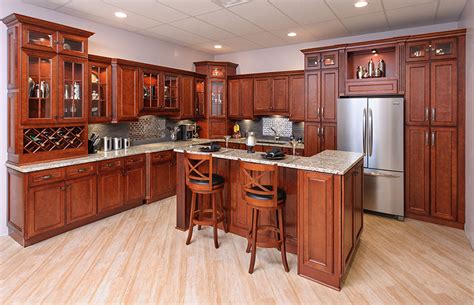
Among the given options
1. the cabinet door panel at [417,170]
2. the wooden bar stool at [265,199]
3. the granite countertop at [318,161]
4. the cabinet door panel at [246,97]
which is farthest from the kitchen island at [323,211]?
the cabinet door panel at [246,97]

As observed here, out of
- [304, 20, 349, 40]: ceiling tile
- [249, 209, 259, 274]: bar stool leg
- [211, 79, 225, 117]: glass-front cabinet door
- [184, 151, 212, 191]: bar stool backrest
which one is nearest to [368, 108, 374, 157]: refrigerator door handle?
[304, 20, 349, 40]: ceiling tile

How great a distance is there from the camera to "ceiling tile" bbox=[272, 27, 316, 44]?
16.6ft

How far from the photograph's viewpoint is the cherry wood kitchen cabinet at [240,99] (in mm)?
6379

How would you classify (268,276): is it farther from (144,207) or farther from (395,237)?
(144,207)

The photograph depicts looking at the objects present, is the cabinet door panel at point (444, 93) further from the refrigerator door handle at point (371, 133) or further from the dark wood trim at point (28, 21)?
the dark wood trim at point (28, 21)

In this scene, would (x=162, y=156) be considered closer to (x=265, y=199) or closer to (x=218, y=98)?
(x=218, y=98)

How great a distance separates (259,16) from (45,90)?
309 centimetres

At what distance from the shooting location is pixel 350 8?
13.0 ft

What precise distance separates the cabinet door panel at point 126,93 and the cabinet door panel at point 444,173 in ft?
15.1

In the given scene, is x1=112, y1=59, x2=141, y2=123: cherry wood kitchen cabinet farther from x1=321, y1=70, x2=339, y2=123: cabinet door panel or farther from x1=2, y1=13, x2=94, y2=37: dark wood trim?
x1=321, y1=70, x2=339, y2=123: cabinet door panel

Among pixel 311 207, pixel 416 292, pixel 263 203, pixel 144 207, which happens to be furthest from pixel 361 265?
pixel 144 207

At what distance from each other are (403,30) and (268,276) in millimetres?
4591

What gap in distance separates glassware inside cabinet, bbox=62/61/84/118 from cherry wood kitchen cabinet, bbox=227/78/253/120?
10.7 feet

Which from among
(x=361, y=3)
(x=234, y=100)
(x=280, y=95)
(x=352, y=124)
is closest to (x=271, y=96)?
(x=280, y=95)
